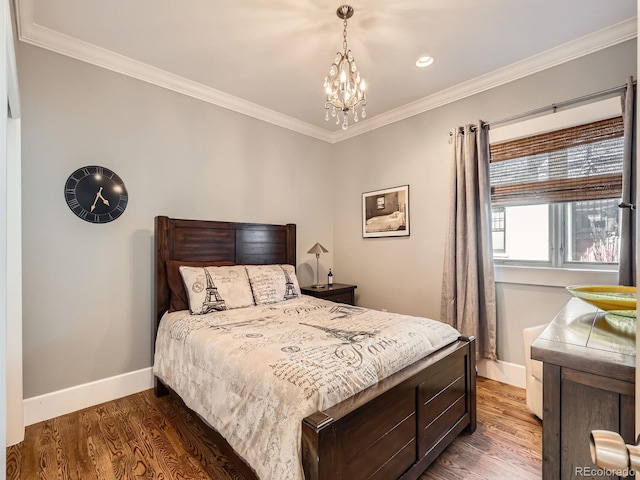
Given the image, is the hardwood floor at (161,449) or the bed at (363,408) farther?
the hardwood floor at (161,449)

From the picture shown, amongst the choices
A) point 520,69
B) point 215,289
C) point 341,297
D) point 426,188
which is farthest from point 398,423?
point 520,69

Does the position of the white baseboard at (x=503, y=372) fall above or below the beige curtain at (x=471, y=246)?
below

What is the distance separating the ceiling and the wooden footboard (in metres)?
2.24

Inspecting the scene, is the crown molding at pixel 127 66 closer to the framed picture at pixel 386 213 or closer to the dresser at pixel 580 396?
the framed picture at pixel 386 213

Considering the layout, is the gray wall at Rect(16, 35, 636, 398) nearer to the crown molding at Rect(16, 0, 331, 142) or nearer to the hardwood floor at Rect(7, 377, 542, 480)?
the crown molding at Rect(16, 0, 331, 142)

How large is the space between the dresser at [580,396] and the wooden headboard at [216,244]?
2672mm

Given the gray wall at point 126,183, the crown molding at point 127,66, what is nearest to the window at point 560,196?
the crown molding at point 127,66

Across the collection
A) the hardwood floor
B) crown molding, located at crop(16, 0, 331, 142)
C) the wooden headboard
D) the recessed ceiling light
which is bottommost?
the hardwood floor

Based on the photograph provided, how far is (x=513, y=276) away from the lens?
2.76m

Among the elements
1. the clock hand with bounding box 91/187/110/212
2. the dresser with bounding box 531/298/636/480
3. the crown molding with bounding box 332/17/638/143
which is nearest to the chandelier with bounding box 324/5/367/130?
Answer: the crown molding with bounding box 332/17/638/143

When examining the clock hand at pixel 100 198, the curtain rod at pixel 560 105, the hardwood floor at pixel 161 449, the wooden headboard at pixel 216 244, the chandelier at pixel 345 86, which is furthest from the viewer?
the wooden headboard at pixel 216 244

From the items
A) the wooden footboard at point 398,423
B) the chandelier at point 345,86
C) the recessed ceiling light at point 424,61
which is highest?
the recessed ceiling light at point 424,61

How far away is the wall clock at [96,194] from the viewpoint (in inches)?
93.5

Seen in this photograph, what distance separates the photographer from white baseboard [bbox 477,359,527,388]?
2712 mm
